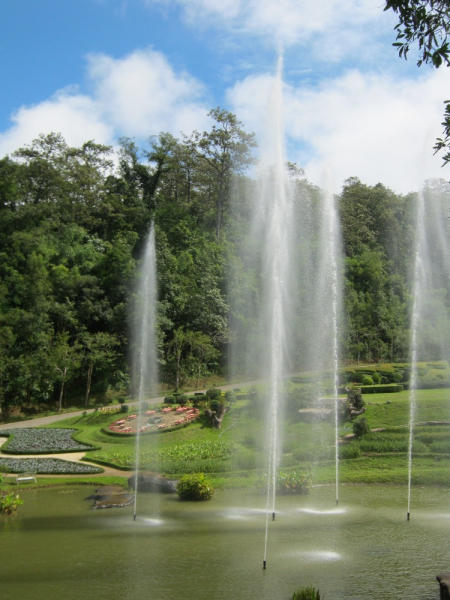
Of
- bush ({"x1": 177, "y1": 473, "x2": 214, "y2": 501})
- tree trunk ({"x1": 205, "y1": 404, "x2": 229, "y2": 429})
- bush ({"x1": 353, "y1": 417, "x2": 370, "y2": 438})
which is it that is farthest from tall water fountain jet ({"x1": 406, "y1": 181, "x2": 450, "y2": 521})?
bush ({"x1": 177, "y1": 473, "x2": 214, "y2": 501})

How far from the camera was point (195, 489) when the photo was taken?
1847 centimetres

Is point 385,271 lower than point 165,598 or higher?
higher

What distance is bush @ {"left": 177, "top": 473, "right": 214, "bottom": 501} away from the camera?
1848 cm

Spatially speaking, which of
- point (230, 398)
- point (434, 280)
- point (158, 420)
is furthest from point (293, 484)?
point (434, 280)

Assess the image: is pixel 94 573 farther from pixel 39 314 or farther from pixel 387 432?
pixel 39 314

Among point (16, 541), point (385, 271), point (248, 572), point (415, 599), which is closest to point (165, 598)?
point (248, 572)

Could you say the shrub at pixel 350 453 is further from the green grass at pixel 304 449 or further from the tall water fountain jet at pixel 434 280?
the tall water fountain jet at pixel 434 280

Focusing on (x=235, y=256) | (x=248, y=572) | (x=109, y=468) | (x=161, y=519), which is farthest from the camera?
(x=235, y=256)

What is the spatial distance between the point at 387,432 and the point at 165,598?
16.5 metres

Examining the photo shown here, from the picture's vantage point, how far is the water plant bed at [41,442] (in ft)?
87.9

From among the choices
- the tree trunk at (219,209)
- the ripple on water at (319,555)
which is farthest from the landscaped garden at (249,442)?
the tree trunk at (219,209)

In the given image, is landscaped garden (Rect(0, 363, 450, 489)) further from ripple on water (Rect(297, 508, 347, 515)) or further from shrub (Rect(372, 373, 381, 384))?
shrub (Rect(372, 373, 381, 384))

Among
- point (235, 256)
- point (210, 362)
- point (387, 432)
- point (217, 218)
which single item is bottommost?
point (387, 432)

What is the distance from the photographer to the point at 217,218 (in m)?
63.8
